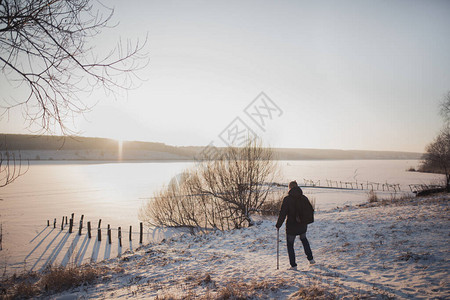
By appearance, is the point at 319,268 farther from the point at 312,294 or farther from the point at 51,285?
the point at 51,285

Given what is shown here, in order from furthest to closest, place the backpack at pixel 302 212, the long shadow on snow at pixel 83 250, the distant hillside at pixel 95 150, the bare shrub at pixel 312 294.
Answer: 1. the distant hillside at pixel 95 150
2. the long shadow on snow at pixel 83 250
3. the backpack at pixel 302 212
4. the bare shrub at pixel 312 294

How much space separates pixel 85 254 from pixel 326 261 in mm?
13956

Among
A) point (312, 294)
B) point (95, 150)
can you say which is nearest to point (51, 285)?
point (312, 294)

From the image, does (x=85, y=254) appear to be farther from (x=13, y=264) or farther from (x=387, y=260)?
(x=387, y=260)

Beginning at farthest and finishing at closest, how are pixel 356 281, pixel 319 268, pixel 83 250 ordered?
pixel 83 250 < pixel 319 268 < pixel 356 281

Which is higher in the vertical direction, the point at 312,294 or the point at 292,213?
the point at 292,213

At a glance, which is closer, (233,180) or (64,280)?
(64,280)

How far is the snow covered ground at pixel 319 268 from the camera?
443 centimetres

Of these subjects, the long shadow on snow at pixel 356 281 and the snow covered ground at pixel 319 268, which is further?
the snow covered ground at pixel 319 268

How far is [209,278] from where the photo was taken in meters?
5.47

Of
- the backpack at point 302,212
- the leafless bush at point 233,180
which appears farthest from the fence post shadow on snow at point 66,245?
the backpack at point 302,212

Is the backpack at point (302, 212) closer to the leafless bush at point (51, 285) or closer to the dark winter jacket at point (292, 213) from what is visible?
the dark winter jacket at point (292, 213)

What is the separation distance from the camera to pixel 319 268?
18.4 feet

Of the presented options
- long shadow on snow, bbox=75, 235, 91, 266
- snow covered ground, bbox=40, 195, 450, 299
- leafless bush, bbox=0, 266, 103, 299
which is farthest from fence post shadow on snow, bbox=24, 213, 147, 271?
snow covered ground, bbox=40, 195, 450, 299
